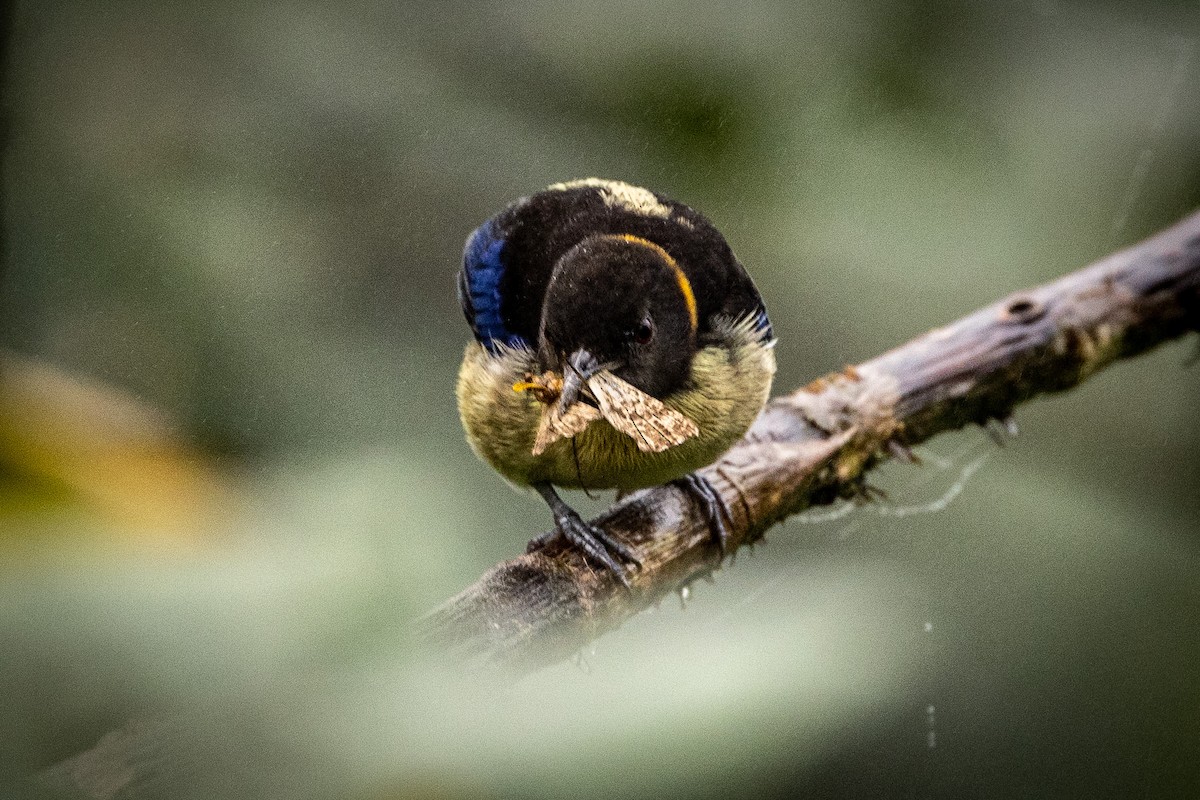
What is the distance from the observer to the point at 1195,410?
1246 millimetres

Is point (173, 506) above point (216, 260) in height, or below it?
below

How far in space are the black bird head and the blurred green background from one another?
0.09 meters

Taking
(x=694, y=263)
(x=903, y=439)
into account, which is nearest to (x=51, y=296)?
(x=694, y=263)

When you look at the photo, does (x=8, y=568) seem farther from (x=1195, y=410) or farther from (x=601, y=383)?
(x=1195, y=410)

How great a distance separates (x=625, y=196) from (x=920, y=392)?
0.65 meters

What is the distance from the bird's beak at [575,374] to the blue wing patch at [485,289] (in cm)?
18

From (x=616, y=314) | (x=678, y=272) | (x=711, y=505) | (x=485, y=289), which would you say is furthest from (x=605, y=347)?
(x=711, y=505)

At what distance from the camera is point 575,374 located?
92cm

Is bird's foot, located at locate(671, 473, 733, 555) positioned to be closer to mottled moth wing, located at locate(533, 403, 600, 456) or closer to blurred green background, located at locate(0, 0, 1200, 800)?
blurred green background, located at locate(0, 0, 1200, 800)

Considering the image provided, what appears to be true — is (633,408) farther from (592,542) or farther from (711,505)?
(711,505)

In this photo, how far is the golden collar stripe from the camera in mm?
1025

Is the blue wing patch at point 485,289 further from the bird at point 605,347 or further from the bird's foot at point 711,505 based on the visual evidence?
the bird's foot at point 711,505

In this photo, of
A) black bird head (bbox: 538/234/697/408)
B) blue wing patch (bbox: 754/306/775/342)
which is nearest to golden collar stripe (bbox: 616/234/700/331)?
black bird head (bbox: 538/234/697/408)

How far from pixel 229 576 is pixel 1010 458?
1.33 m
